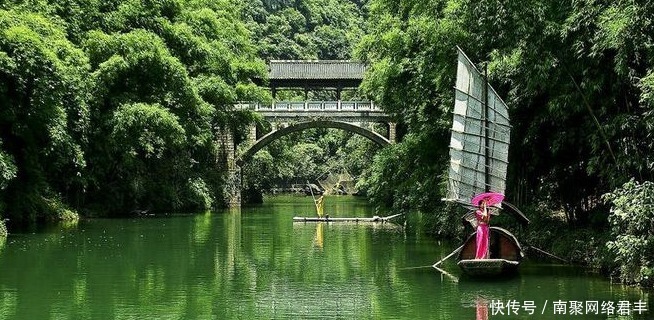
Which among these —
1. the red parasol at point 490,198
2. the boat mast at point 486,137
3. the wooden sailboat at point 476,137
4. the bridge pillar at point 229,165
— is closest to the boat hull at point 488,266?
the red parasol at point 490,198

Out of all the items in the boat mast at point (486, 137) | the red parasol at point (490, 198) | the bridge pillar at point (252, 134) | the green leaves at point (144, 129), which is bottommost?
the red parasol at point (490, 198)

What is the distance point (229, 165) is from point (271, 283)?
26.4 meters

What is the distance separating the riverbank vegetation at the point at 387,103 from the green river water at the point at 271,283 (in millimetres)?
1169

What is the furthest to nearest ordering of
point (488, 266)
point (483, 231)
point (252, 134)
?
1. point (252, 134)
2. point (483, 231)
3. point (488, 266)

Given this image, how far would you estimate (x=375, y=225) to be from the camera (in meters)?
24.6

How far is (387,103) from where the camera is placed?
23.5 metres

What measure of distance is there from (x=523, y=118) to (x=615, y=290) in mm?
4611

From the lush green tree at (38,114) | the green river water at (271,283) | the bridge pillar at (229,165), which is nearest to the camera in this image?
the green river water at (271,283)

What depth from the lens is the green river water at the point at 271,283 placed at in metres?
9.38

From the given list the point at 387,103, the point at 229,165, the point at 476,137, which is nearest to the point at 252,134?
the point at 229,165

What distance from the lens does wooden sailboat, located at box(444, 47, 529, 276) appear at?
514 inches

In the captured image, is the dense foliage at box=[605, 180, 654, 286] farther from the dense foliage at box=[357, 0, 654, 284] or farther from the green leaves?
the green leaves

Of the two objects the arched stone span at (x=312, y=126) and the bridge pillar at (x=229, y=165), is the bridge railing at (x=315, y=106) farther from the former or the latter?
the bridge pillar at (x=229, y=165)

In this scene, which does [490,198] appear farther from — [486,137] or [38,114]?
[38,114]
